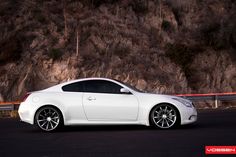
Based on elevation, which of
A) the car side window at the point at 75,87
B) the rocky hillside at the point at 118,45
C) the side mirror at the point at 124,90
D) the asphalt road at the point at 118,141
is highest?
the rocky hillside at the point at 118,45

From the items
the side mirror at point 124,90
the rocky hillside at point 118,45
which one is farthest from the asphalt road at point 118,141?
the rocky hillside at point 118,45

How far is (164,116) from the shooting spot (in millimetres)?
10555

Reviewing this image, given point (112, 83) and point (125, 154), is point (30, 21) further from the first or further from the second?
point (125, 154)

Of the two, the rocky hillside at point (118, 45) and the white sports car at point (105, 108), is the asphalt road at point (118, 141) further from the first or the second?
the rocky hillside at point (118, 45)

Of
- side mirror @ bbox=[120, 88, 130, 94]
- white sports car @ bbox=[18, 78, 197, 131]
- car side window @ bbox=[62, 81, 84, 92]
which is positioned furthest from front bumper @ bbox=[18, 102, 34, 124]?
side mirror @ bbox=[120, 88, 130, 94]

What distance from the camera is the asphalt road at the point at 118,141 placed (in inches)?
291

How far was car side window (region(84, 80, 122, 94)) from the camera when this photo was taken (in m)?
10.8

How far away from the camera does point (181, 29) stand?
32.9 meters

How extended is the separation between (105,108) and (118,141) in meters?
2.03

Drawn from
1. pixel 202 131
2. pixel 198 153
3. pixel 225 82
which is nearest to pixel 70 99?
pixel 202 131

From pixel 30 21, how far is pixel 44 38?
204 cm

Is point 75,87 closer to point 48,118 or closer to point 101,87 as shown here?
point 101,87

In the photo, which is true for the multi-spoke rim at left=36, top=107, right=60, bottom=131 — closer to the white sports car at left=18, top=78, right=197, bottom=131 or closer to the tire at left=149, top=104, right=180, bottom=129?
the white sports car at left=18, top=78, right=197, bottom=131

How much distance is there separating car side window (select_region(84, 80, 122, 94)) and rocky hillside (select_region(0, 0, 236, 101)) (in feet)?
48.7
